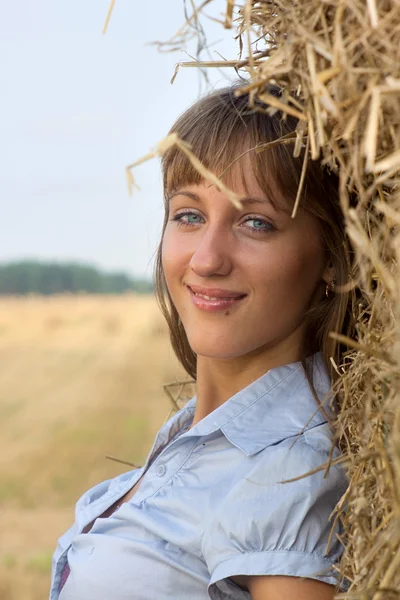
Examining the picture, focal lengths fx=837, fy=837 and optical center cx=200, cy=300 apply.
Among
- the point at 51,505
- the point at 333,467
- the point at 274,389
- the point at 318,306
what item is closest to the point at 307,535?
the point at 333,467

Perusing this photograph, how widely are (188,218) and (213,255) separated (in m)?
0.17

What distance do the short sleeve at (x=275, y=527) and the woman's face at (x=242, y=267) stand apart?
12.6 inches

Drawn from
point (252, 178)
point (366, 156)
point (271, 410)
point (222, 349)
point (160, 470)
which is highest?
point (366, 156)

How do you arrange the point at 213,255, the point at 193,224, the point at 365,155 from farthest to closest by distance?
the point at 193,224, the point at 213,255, the point at 365,155

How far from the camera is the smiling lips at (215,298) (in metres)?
1.71

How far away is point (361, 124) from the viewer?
1.21 m

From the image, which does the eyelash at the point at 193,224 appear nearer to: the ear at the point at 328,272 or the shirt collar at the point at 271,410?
the ear at the point at 328,272

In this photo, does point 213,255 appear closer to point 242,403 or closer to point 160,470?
point 242,403

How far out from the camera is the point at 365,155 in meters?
1.25

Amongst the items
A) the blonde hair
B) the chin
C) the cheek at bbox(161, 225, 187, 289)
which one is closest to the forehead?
the blonde hair

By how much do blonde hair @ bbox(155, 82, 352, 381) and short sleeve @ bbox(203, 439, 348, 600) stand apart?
267mm

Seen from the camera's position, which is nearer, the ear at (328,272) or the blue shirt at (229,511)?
the blue shirt at (229,511)

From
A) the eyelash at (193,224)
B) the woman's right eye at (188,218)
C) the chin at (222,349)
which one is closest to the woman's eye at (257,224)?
the eyelash at (193,224)

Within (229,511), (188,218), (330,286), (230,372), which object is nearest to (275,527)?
(229,511)
